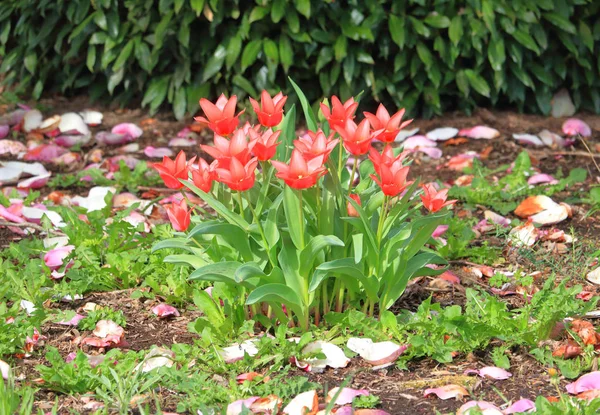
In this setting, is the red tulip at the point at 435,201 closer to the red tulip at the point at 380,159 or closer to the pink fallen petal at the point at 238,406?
the red tulip at the point at 380,159

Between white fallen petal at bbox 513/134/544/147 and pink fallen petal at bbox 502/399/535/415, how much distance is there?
8.89 ft

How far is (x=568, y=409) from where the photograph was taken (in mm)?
2070

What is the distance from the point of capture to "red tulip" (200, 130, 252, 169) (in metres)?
2.31

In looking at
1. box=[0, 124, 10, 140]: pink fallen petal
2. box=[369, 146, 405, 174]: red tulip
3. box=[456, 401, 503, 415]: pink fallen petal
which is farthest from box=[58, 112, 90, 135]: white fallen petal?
box=[456, 401, 503, 415]: pink fallen petal

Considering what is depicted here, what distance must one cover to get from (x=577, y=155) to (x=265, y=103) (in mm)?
2520

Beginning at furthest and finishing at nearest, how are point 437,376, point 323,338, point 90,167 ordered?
point 90,167 → point 323,338 → point 437,376

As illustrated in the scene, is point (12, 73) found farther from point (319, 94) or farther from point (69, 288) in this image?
point (69, 288)

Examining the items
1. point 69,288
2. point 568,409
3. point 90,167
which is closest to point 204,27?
point 90,167

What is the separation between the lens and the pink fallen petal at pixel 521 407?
217cm

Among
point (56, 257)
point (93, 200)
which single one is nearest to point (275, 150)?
point (56, 257)

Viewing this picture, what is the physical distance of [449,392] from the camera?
226 centimetres

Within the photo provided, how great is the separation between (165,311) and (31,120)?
2.61 metres

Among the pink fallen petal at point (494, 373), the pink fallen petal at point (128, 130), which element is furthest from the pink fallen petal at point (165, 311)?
the pink fallen petal at point (128, 130)

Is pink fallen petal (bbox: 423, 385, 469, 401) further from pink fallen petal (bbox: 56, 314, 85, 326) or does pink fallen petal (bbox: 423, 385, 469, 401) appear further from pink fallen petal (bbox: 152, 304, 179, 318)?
pink fallen petal (bbox: 56, 314, 85, 326)
